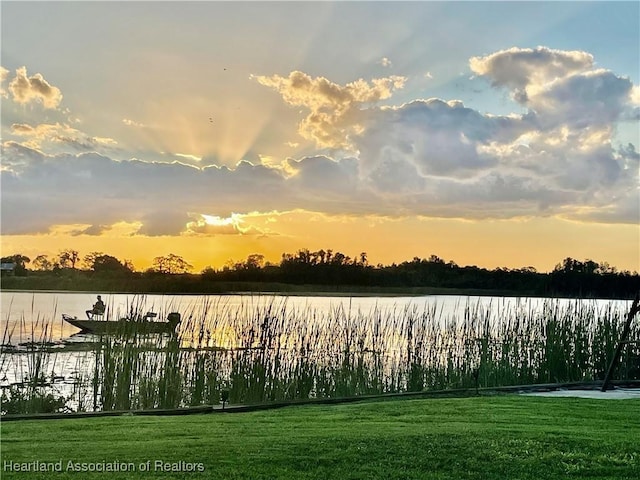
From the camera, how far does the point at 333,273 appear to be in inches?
1073

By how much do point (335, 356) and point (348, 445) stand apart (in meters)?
4.41

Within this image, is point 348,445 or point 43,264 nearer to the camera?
point 348,445

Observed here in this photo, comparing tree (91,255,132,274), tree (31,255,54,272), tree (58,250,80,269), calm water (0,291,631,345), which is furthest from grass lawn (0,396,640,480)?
tree (31,255,54,272)

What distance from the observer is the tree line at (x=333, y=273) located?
668 inches

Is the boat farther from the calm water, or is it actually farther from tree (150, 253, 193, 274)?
tree (150, 253, 193, 274)

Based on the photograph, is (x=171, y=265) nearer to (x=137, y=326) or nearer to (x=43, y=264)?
(x=137, y=326)

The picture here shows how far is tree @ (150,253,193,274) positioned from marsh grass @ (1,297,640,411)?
9229 millimetres

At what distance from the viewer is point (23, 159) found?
473 inches

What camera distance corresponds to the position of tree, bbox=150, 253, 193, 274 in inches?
724

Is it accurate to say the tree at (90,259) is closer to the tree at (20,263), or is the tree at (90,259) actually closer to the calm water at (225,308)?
the calm water at (225,308)

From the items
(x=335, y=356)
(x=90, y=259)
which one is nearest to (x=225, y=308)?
(x=335, y=356)

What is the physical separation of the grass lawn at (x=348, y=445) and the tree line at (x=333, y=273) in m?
8.01

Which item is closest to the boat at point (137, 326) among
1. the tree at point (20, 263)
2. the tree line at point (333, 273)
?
the tree line at point (333, 273)

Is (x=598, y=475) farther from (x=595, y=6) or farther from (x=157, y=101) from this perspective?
(x=157, y=101)
